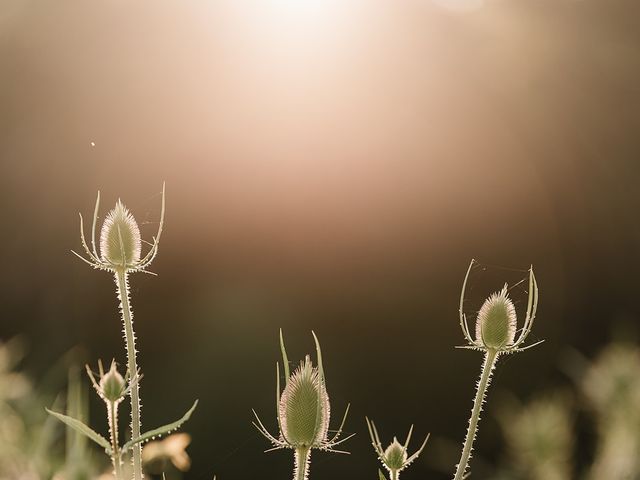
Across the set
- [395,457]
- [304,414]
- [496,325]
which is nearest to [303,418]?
[304,414]

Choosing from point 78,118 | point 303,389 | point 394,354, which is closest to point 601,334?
point 394,354

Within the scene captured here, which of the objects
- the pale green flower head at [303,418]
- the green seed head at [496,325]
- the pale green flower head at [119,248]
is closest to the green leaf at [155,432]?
the pale green flower head at [303,418]

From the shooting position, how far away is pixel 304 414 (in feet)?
3.57

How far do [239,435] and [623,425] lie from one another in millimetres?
4913

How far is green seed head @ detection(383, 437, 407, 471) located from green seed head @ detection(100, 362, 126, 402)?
41 centimetres

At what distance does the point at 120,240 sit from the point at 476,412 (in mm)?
642

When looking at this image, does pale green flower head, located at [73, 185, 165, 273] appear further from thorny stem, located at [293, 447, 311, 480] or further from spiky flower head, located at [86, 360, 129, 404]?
thorny stem, located at [293, 447, 311, 480]

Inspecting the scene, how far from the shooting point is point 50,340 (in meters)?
6.34

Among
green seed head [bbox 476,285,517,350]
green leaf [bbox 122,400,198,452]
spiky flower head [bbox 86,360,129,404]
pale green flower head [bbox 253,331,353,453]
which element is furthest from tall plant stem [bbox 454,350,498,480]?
spiky flower head [bbox 86,360,129,404]

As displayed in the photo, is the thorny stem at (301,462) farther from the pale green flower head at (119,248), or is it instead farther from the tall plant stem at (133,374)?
the pale green flower head at (119,248)

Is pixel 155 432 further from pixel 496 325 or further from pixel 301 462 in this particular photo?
pixel 496 325

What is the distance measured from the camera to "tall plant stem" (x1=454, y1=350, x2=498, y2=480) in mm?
1051

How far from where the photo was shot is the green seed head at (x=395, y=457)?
1.18 metres

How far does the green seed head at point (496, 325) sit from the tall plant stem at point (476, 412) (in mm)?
21
